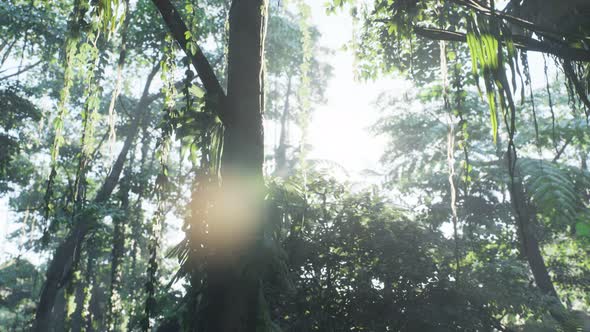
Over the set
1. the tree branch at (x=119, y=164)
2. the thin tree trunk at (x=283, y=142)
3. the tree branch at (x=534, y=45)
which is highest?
the thin tree trunk at (x=283, y=142)

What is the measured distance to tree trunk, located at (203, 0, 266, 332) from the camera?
61.7 inches

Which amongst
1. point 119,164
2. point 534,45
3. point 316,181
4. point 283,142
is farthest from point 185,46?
point 283,142

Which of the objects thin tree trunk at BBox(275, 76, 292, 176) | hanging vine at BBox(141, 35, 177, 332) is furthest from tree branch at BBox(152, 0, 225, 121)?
thin tree trunk at BBox(275, 76, 292, 176)

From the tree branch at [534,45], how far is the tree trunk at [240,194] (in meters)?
1.10

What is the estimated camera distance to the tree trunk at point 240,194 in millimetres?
1566

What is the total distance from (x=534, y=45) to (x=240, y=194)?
212 centimetres

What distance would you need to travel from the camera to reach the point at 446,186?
47.8 ft

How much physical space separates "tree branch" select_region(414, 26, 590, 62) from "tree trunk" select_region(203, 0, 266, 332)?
1104mm

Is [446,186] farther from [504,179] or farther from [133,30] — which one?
[133,30]

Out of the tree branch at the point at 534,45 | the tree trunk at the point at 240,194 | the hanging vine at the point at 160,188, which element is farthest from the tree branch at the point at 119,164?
the tree branch at the point at 534,45

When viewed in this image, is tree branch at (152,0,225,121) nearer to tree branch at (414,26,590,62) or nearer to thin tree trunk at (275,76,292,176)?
tree branch at (414,26,590,62)

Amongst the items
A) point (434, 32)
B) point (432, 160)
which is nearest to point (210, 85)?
point (434, 32)

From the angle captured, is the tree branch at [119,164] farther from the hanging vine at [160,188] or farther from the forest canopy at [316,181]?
the hanging vine at [160,188]

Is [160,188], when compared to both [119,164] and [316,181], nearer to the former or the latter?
[316,181]
